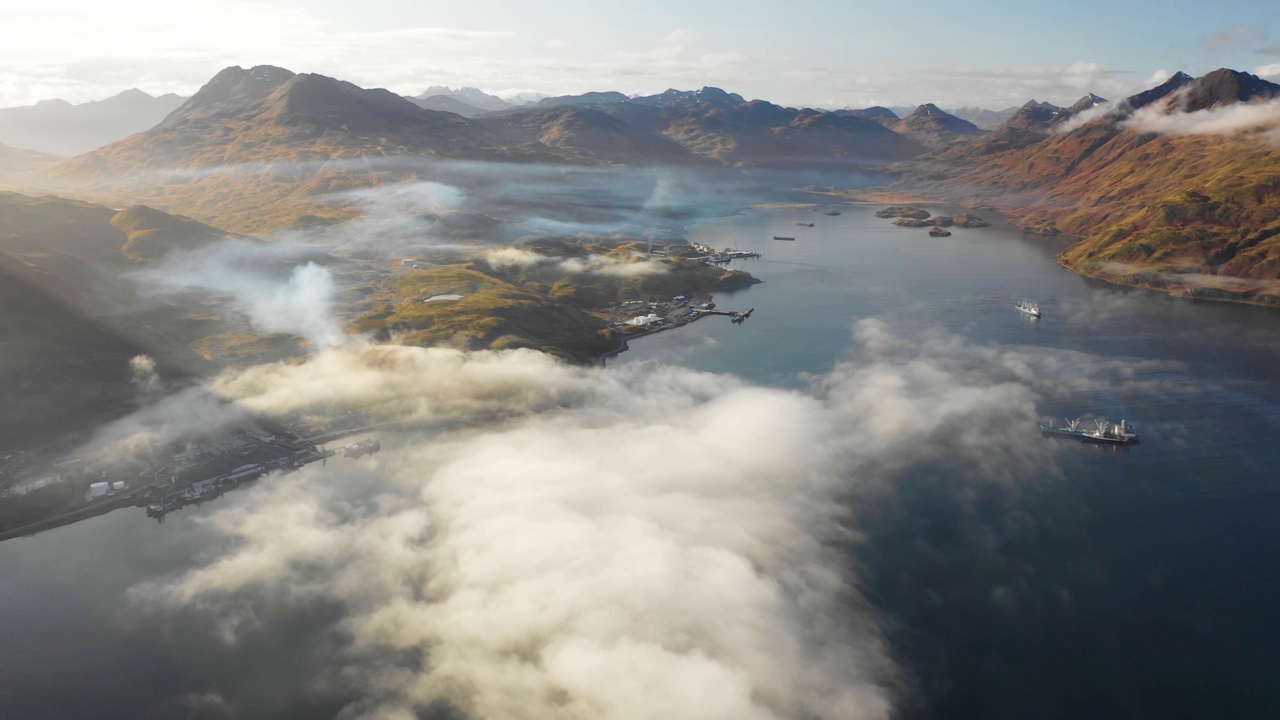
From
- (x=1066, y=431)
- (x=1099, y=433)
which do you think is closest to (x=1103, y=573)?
(x=1066, y=431)

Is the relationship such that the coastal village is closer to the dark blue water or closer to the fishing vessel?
the dark blue water

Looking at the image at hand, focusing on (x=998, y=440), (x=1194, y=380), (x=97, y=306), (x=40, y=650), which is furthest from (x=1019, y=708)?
(x=97, y=306)

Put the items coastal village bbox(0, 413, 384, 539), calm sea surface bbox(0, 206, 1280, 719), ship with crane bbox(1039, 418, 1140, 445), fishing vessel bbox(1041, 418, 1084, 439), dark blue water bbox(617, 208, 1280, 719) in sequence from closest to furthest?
1. calm sea surface bbox(0, 206, 1280, 719)
2. dark blue water bbox(617, 208, 1280, 719)
3. coastal village bbox(0, 413, 384, 539)
4. ship with crane bbox(1039, 418, 1140, 445)
5. fishing vessel bbox(1041, 418, 1084, 439)

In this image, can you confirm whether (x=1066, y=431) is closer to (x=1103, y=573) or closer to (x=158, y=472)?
(x=1103, y=573)

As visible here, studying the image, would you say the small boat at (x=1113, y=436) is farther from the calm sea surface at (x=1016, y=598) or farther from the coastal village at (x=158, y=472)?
the coastal village at (x=158, y=472)

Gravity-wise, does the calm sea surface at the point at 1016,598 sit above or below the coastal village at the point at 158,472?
below

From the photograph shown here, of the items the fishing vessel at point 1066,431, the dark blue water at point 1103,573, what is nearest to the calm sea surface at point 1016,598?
the dark blue water at point 1103,573

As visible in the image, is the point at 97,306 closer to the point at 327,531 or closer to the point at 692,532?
the point at 327,531

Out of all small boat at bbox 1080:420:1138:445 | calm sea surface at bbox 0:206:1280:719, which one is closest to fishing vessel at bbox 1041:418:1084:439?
small boat at bbox 1080:420:1138:445
